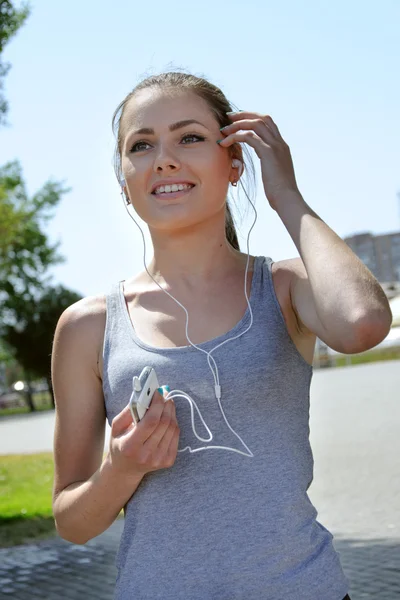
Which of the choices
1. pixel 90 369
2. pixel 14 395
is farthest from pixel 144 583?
pixel 14 395

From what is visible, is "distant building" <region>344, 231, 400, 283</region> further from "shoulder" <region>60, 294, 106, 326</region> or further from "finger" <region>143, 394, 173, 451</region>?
"finger" <region>143, 394, 173, 451</region>

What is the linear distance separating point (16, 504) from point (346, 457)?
Result: 4.32 metres

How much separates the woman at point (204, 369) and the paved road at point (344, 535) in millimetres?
4564

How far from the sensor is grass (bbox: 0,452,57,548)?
9320mm

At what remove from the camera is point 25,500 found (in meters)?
11.3

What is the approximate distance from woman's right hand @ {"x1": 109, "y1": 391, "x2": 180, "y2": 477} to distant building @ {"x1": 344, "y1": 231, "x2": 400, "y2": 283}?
97.3 metres

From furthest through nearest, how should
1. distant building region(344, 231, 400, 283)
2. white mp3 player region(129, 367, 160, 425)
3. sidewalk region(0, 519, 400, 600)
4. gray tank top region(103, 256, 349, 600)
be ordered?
distant building region(344, 231, 400, 283) → sidewalk region(0, 519, 400, 600) → gray tank top region(103, 256, 349, 600) → white mp3 player region(129, 367, 160, 425)

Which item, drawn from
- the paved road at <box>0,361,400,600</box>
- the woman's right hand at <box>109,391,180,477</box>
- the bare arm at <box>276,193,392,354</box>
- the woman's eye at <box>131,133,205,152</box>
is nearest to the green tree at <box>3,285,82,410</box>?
the paved road at <box>0,361,400,600</box>

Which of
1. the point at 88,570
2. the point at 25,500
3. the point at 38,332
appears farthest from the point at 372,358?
the point at 88,570

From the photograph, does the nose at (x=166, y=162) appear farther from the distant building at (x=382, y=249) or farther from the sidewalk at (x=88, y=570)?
the distant building at (x=382, y=249)

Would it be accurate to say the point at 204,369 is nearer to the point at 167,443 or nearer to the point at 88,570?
the point at 167,443

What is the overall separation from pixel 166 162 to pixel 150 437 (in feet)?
2.17

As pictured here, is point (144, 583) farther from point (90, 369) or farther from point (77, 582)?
point (77, 582)

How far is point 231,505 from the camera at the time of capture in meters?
1.92
